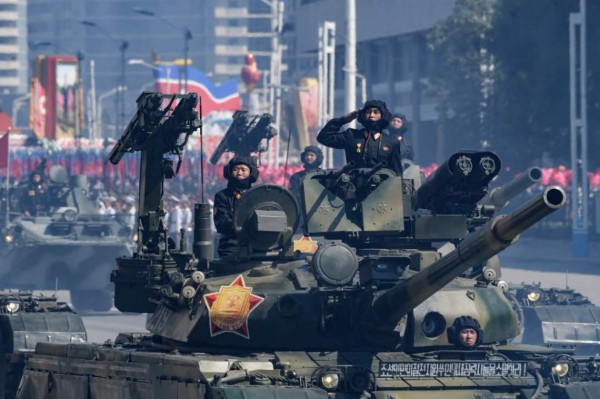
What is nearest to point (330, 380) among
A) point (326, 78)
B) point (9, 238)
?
point (9, 238)

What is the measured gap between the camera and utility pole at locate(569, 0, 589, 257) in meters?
52.0

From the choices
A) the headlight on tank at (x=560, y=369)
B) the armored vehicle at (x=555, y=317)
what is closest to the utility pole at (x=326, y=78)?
the armored vehicle at (x=555, y=317)

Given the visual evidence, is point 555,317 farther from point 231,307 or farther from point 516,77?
point 516,77

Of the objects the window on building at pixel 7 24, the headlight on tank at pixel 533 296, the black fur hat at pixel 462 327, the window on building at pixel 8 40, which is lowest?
the headlight on tank at pixel 533 296

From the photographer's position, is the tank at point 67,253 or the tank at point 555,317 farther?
the tank at point 67,253

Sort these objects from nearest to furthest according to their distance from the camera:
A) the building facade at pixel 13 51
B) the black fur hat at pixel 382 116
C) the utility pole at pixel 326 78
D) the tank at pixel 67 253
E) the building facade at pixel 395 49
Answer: the black fur hat at pixel 382 116 < the tank at pixel 67 253 < the utility pole at pixel 326 78 < the building facade at pixel 395 49 < the building facade at pixel 13 51

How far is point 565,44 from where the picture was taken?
62.4 meters

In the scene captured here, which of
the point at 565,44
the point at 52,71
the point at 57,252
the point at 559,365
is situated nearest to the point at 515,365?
the point at 559,365

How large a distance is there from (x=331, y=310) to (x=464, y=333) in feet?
4.44

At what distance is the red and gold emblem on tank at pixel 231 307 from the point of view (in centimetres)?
1825

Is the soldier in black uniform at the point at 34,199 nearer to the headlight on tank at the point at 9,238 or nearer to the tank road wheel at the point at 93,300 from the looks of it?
the headlight on tank at the point at 9,238

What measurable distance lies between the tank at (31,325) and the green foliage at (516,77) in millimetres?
38071

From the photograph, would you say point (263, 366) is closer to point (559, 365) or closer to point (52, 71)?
point (559, 365)

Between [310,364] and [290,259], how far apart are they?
67.9 inches
